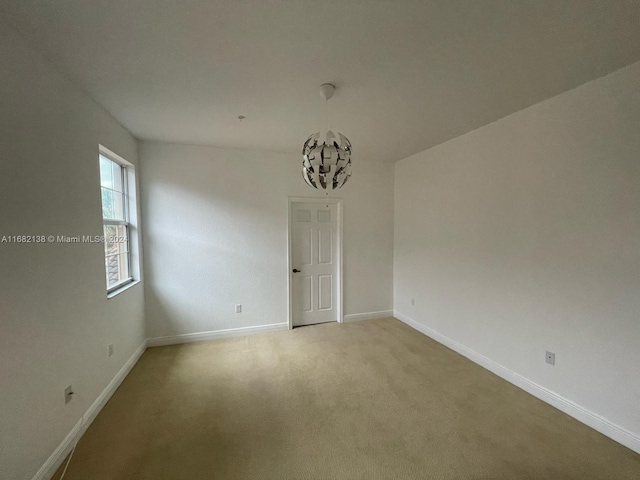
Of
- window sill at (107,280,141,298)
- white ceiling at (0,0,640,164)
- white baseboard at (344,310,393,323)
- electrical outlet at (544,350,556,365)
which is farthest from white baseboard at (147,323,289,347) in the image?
electrical outlet at (544,350,556,365)

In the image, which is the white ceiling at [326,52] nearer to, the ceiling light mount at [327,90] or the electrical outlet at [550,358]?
the ceiling light mount at [327,90]

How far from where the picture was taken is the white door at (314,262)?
4066mm

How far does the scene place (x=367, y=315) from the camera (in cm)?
440

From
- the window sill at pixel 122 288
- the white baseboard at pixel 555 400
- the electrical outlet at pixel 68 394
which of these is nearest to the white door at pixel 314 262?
the white baseboard at pixel 555 400

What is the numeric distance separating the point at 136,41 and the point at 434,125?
2573mm

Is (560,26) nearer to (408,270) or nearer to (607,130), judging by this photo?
(607,130)

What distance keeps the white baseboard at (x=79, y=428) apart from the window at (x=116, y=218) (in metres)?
0.85

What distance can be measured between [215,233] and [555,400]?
389cm

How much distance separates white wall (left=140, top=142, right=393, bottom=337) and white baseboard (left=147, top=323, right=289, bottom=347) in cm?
7

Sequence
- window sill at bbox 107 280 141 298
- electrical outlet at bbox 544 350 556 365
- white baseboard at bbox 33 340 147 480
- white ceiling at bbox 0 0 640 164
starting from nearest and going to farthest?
white ceiling at bbox 0 0 640 164 → white baseboard at bbox 33 340 147 480 → electrical outlet at bbox 544 350 556 365 → window sill at bbox 107 280 141 298

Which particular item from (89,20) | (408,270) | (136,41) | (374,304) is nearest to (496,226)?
(408,270)

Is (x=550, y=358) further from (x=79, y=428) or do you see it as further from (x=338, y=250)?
(x=79, y=428)

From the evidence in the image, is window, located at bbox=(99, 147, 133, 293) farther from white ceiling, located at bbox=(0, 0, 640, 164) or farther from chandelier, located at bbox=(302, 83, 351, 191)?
chandelier, located at bbox=(302, 83, 351, 191)

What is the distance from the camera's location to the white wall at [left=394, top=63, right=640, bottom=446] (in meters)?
1.85
